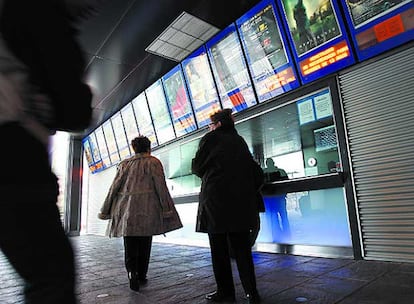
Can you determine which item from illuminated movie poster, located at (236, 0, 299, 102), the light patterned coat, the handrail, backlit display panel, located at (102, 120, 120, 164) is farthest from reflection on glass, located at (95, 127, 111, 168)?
the light patterned coat

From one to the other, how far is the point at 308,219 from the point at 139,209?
94.1 inches

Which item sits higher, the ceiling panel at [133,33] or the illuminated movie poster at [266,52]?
the ceiling panel at [133,33]

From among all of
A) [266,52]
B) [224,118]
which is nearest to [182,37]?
[266,52]

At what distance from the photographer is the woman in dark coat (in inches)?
81.4

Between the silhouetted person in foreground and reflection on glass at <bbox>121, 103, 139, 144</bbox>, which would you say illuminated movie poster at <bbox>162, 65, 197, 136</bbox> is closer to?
reflection on glass at <bbox>121, 103, 139, 144</bbox>

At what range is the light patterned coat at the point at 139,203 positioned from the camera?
266cm

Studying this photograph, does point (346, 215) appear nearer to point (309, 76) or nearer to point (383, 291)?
point (383, 291)

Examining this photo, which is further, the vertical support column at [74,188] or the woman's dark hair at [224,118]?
the vertical support column at [74,188]

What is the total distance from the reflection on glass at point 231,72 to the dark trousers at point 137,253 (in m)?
2.79

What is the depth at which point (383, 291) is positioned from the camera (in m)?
2.06

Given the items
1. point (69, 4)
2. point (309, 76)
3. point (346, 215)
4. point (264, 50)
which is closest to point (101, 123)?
point (264, 50)

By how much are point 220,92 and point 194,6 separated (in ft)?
4.75

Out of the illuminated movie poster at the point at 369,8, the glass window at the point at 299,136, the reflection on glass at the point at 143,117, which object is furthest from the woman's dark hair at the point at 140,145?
the reflection on glass at the point at 143,117

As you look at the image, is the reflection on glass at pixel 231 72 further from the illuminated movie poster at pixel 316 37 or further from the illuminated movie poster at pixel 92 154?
the illuminated movie poster at pixel 92 154
